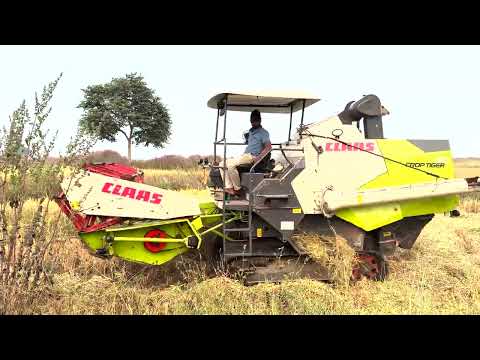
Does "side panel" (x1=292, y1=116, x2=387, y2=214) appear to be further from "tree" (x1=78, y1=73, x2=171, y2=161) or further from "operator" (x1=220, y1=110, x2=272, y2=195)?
"tree" (x1=78, y1=73, x2=171, y2=161)

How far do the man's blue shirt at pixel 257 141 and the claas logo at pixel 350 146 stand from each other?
3.13 ft

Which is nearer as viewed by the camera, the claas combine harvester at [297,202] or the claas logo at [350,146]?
the claas combine harvester at [297,202]

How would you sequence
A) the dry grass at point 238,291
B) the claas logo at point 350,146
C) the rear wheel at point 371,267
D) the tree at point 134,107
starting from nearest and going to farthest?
the dry grass at point 238,291 → the claas logo at point 350,146 → the rear wheel at point 371,267 → the tree at point 134,107

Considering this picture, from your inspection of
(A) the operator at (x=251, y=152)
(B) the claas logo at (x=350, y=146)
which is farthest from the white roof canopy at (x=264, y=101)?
(B) the claas logo at (x=350, y=146)

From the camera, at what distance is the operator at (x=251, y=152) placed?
675 centimetres

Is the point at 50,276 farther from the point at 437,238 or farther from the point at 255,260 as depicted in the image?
the point at 437,238

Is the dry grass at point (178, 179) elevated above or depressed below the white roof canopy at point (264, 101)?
above

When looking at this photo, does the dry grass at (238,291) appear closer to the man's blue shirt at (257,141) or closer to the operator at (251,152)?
the operator at (251,152)

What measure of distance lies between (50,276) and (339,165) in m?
4.13

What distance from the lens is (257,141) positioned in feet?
22.8

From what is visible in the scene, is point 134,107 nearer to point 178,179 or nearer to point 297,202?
point 178,179

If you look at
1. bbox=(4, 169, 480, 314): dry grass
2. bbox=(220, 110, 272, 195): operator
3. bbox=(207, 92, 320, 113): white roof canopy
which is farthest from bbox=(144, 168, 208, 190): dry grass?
bbox=(4, 169, 480, 314): dry grass

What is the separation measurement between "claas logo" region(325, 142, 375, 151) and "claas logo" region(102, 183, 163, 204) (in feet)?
8.27

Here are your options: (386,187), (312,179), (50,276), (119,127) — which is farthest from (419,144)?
(119,127)
